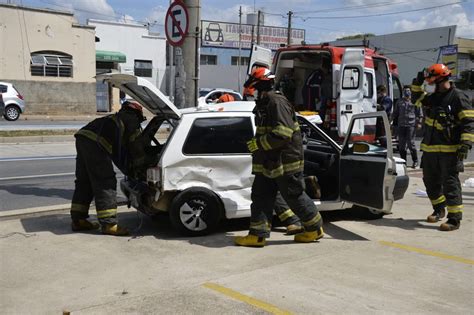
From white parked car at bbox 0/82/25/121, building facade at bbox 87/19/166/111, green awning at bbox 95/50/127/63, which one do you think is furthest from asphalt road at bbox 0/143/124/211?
building facade at bbox 87/19/166/111

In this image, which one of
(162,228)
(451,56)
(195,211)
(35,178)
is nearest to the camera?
(195,211)

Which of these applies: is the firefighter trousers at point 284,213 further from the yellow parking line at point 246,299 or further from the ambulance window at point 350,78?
the ambulance window at point 350,78

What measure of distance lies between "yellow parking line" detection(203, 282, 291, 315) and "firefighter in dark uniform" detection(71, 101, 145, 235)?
195 centimetres

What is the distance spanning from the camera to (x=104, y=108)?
1321 inches

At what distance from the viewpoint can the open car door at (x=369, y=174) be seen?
19.1ft

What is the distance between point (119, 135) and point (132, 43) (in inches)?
1602

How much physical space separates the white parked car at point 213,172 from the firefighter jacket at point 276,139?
0.53 metres

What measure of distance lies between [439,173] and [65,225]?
4.53 m

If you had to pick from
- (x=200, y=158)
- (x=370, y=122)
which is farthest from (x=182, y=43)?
(x=370, y=122)

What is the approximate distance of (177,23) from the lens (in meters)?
7.83

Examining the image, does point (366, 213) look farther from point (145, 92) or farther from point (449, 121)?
point (145, 92)

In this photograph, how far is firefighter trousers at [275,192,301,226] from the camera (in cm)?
617

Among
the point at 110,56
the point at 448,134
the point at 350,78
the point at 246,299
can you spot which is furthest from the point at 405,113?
the point at 110,56

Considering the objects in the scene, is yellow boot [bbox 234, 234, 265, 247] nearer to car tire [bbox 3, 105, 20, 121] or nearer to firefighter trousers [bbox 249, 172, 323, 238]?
firefighter trousers [bbox 249, 172, 323, 238]
